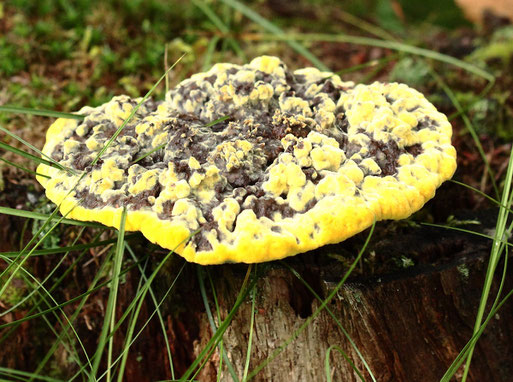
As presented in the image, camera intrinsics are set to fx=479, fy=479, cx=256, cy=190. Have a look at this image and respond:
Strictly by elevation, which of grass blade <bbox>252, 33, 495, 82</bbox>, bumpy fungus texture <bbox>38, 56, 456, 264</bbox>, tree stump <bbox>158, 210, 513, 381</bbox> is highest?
grass blade <bbox>252, 33, 495, 82</bbox>

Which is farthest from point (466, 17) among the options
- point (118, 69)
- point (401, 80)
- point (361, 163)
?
point (361, 163)

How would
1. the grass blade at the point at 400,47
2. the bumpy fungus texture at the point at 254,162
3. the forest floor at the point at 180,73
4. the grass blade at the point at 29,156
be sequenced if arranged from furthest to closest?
the grass blade at the point at 400,47 < the forest floor at the point at 180,73 < the grass blade at the point at 29,156 < the bumpy fungus texture at the point at 254,162

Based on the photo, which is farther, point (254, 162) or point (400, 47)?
point (400, 47)

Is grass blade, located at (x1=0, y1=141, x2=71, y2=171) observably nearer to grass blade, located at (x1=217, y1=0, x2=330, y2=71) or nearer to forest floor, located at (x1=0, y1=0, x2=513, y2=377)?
forest floor, located at (x1=0, y1=0, x2=513, y2=377)

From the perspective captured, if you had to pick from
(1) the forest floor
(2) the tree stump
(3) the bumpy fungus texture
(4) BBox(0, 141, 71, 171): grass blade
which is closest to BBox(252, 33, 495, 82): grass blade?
(1) the forest floor

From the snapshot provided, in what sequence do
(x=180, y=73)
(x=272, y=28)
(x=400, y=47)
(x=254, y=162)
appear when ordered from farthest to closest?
(x=180, y=73), (x=272, y=28), (x=400, y=47), (x=254, y=162)

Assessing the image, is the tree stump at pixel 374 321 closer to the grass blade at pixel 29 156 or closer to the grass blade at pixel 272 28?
the grass blade at pixel 29 156

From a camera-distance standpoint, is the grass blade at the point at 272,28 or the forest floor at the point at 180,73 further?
the grass blade at the point at 272,28

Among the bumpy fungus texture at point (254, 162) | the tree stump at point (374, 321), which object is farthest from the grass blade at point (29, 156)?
the tree stump at point (374, 321)

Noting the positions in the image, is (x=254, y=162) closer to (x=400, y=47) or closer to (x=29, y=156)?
(x=29, y=156)

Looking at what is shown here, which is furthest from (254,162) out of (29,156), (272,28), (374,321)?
(272,28)
